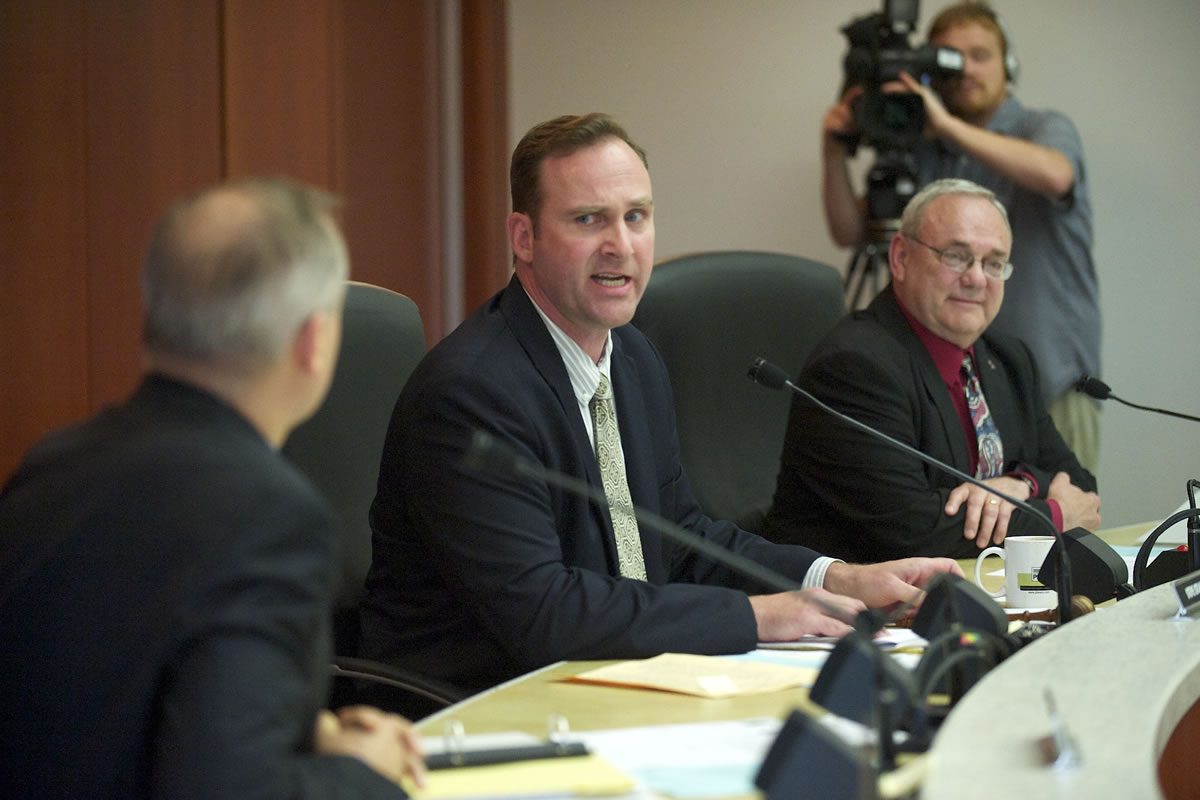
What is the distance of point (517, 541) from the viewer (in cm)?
164

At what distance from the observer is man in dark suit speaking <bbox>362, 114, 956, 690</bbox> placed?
1627 mm

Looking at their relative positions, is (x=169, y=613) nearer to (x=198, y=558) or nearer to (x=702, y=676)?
(x=198, y=558)

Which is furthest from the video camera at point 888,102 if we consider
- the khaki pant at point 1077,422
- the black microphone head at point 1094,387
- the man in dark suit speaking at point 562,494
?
the man in dark suit speaking at point 562,494

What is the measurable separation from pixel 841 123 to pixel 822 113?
71 cm

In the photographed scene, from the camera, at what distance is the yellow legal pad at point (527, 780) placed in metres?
1.04

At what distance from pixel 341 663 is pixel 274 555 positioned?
2.67ft

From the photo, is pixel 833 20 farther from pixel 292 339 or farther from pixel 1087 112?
pixel 292 339

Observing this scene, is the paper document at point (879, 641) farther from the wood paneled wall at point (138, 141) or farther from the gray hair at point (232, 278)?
the wood paneled wall at point (138, 141)

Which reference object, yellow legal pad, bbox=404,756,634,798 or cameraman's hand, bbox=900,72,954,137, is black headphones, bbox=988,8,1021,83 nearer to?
cameraman's hand, bbox=900,72,954,137

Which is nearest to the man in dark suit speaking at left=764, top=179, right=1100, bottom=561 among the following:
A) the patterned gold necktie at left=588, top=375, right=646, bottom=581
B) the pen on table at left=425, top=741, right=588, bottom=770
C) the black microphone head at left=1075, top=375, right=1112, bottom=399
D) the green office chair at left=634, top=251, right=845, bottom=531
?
the green office chair at left=634, top=251, right=845, bottom=531

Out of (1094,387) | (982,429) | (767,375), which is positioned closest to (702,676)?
(767,375)

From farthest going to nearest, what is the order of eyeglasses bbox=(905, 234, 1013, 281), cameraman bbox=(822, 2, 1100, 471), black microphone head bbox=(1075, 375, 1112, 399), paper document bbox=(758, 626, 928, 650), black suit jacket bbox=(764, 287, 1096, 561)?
cameraman bbox=(822, 2, 1100, 471) < eyeglasses bbox=(905, 234, 1013, 281) < black suit jacket bbox=(764, 287, 1096, 561) < black microphone head bbox=(1075, 375, 1112, 399) < paper document bbox=(758, 626, 928, 650)

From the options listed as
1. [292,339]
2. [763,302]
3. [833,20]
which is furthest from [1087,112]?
[292,339]

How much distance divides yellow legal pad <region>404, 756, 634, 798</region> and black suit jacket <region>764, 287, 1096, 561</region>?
1.44 meters
